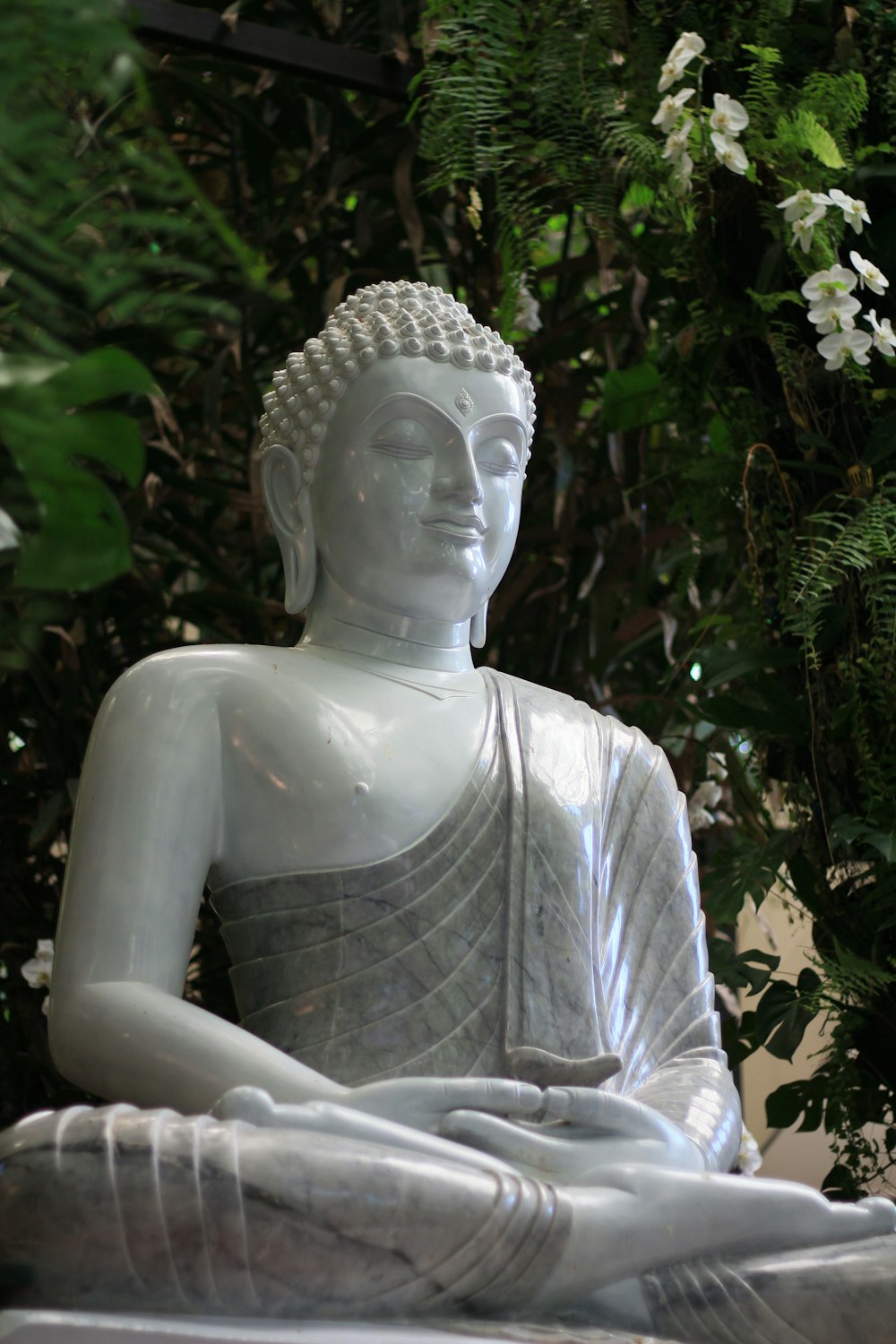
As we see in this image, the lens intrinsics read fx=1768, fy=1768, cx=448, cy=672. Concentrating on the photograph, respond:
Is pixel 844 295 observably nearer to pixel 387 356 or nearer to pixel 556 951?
pixel 387 356

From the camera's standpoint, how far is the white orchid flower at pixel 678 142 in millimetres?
2648

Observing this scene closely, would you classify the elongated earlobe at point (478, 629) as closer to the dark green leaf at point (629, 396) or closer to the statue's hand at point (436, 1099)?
the statue's hand at point (436, 1099)

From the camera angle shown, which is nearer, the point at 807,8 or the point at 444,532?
the point at 444,532

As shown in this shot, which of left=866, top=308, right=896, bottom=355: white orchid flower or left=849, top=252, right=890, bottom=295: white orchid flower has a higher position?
left=849, top=252, right=890, bottom=295: white orchid flower

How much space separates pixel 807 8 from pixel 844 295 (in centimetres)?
62

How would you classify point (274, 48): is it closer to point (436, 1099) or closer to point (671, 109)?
point (671, 109)

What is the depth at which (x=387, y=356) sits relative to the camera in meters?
2.28

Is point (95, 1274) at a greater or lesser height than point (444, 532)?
lesser

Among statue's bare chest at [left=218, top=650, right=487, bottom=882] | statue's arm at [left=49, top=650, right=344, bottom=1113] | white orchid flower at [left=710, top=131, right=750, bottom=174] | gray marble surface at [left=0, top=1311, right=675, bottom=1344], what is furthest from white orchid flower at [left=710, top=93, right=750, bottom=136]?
gray marble surface at [left=0, top=1311, right=675, bottom=1344]

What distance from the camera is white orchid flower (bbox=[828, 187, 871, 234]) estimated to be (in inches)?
99.2

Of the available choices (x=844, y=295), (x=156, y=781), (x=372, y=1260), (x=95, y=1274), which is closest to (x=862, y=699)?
(x=844, y=295)

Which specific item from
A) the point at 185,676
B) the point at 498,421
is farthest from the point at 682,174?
the point at 185,676

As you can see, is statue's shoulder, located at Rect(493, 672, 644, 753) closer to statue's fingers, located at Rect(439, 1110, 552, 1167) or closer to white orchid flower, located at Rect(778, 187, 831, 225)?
statue's fingers, located at Rect(439, 1110, 552, 1167)

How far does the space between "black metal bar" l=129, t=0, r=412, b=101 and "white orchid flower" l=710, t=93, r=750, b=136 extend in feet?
2.37
